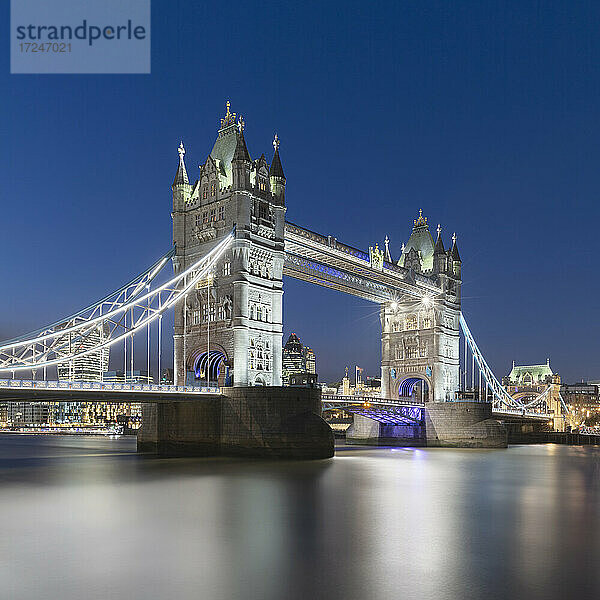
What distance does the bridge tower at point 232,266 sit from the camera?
142 feet

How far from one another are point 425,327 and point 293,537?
53.1m

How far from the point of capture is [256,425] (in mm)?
39500

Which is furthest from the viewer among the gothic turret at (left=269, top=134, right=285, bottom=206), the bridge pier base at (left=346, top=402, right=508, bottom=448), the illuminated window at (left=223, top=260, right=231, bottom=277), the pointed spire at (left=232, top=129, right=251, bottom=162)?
the bridge pier base at (left=346, top=402, right=508, bottom=448)

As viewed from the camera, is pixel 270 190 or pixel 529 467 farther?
pixel 270 190

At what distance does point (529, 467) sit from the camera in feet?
136

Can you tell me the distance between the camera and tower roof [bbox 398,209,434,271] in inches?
2776

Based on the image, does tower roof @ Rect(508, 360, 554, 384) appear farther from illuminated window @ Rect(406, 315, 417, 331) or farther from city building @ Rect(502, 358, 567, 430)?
illuminated window @ Rect(406, 315, 417, 331)

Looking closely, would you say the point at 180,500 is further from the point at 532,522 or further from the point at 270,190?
the point at 270,190

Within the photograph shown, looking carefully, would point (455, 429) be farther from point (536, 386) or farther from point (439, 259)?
point (536, 386)

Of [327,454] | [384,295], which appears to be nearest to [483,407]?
[384,295]

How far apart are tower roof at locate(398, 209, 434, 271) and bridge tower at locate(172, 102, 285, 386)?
27.2 meters

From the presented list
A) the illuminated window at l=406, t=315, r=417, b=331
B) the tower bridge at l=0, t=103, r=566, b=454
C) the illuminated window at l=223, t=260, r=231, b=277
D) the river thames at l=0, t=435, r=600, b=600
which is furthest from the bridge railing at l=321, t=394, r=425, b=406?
the river thames at l=0, t=435, r=600, b=600

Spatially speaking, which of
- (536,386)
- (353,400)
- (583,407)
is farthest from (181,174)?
(583,407)

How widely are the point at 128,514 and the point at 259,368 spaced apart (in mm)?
23978
